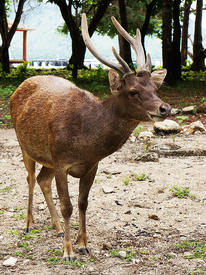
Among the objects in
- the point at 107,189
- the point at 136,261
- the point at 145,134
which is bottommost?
the point at 136,261

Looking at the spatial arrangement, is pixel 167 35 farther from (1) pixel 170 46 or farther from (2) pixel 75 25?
(2) pixel 75 25

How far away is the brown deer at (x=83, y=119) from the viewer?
4.07m

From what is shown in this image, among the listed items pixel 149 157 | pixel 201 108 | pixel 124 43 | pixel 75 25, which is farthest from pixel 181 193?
pixel 75 25

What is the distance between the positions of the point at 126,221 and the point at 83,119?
1767 mm

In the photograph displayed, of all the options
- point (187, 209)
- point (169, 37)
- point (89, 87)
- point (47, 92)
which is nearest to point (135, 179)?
point (187, 209)

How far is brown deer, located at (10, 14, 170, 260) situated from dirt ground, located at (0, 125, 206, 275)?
0.32 metres

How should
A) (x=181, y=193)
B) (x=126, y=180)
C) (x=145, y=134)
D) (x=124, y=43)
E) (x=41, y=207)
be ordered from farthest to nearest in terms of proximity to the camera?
(x=124, y=43)
(x=145, y=134)
(x=126, y=180)
(x=181, y=193)
(x=41, y=207)

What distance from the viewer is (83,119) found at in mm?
4387

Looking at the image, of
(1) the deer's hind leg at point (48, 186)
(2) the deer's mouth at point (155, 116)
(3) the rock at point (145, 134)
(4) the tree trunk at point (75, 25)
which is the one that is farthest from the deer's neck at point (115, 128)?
(4) the tree trunk at point (75, 25)

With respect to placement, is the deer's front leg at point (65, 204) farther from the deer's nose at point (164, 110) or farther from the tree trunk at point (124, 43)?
the tree trunk at point (124, 43)

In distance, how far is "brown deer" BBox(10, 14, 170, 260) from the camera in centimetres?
407

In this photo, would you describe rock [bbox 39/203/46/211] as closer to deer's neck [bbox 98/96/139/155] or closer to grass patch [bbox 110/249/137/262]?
grass patch [bbox 110/249/137/262]

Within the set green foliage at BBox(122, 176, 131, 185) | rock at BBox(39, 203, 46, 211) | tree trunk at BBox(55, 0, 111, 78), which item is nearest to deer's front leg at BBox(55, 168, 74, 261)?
rock at BBox(39, 203, 46, 211)

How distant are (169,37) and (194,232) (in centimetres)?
1255
